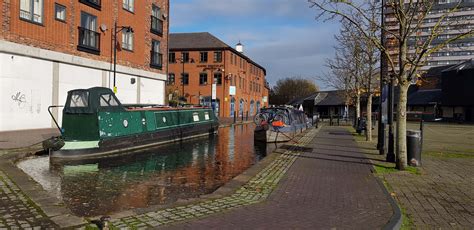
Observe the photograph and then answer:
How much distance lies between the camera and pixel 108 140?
1434cm

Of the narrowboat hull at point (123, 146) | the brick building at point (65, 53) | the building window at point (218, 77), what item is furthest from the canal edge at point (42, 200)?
the building window at point (218, 77)

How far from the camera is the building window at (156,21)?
34.6 meters

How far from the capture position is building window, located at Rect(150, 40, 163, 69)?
34.5m

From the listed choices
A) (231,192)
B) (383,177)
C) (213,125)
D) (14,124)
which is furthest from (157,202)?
Answer: (213,125)

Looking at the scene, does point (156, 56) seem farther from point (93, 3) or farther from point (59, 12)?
point (59, 12)

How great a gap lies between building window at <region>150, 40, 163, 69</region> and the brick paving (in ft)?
86.7

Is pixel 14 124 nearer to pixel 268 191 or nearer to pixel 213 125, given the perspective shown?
Answer: pixel 213 125

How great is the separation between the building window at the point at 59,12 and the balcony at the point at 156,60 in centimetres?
1098

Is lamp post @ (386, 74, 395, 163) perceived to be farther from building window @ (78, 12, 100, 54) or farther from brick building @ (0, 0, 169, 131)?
building window @ (78, 12, 100, 54)

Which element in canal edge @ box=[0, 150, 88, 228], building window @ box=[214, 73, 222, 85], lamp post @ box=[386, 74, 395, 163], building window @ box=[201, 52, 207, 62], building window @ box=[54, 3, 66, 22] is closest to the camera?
canal edge @ box=[0, 150, 88, 228]

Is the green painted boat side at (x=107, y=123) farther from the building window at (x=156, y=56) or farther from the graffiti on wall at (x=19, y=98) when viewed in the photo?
the building window at (x=156, y=56)

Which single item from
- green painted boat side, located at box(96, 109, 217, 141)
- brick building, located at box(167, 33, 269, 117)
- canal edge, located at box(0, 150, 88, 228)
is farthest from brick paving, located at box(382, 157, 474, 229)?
brick building, located at box(167, 33, 269, 117)

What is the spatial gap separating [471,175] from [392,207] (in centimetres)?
494

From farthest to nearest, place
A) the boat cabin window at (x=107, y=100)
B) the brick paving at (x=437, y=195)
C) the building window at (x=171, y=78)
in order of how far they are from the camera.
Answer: the building window at (x=171, y=78) < the boat cabin window at (x=107, y=100) < the brick paving at (x=437, y=195)
